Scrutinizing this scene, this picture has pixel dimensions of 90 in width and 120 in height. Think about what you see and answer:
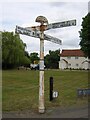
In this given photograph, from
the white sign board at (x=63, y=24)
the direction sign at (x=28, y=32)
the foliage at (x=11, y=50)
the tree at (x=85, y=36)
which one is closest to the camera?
the direction sign at (x=28, y=32)

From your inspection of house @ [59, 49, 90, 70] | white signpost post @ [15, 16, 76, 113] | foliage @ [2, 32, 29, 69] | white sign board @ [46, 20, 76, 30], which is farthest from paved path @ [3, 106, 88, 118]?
house @ [59, 49, 90, 70]

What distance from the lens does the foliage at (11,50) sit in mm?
75812

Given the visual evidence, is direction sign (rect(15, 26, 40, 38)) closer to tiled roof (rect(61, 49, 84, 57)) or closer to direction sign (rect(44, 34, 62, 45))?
direction sign (rect(44, 34, 62, 45))

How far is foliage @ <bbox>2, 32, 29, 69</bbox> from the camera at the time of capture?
2985 inches

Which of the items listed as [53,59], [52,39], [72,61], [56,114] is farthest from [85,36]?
[53,59]

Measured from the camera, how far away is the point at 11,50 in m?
76.7

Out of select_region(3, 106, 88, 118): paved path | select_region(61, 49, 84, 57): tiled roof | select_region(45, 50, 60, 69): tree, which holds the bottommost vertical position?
select_region(3, 106, 88, 118): paved path

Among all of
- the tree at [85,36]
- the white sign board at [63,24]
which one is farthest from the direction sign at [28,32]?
the tree at [85,36]

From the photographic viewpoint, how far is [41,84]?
1095 centimetres

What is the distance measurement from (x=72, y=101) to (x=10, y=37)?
65985 mm

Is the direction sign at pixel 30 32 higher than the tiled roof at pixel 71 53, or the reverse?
the tiled roof at pixel 71 53

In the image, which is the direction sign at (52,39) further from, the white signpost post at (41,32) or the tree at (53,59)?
the tree at (53,59)

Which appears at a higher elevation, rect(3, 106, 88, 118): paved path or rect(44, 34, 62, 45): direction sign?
rect(44, 34, 62, 45): direction sign

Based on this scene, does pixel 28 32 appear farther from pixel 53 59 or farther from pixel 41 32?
pixel 53 59
